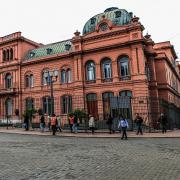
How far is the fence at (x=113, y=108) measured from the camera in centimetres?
2856

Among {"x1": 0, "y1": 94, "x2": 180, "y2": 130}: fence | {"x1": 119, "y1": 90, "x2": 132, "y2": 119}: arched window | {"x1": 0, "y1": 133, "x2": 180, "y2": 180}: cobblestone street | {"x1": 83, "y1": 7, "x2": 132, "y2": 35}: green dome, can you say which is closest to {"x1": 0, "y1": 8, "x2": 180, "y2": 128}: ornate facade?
{"x1": 83, "y1": 7, "x2": 132, "y2": 35}: green dome

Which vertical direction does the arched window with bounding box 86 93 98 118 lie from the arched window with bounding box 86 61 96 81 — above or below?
below

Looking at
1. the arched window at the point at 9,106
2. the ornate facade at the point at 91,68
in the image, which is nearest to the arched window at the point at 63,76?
the ornate facade at the point at 91,68

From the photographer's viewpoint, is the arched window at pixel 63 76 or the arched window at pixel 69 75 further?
the arched window at pixel 63 76

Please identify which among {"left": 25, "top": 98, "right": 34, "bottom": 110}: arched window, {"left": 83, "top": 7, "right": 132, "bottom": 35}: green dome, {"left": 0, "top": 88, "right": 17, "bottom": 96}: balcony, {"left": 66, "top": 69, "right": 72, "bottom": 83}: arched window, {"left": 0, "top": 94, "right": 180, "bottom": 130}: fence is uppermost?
{"left": 83, "top": 7, "right": 132, "bottom": 35}: green dome

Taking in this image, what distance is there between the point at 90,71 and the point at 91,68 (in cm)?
44

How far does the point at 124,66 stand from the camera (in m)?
34.6

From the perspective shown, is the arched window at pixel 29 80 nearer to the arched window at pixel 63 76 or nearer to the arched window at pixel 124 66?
the arched window at pixel 63 76

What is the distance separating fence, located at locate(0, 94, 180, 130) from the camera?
93.7ft

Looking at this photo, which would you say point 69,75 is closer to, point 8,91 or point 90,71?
point 90,71

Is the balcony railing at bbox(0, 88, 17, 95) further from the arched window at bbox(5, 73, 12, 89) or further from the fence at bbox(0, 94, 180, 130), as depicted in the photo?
the fence at bbox(0, 94, 180, 130)

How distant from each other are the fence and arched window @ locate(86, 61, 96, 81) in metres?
2.52

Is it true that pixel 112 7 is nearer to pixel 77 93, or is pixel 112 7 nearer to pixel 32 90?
pixel 77 93

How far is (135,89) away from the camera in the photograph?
32.6 meters
